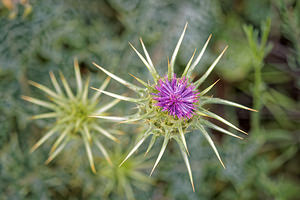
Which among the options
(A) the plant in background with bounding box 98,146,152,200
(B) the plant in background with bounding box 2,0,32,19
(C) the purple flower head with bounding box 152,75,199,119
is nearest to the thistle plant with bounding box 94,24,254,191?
(C) the purple flower head with bounding box 152,75,199,119

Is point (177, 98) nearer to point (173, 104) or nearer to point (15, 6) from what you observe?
point (173, 104)

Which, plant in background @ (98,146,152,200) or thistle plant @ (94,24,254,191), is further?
plant in background @ (98,146,152,200)

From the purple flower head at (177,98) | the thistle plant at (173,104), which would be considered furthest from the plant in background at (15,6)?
the purple flower head at (177,98)

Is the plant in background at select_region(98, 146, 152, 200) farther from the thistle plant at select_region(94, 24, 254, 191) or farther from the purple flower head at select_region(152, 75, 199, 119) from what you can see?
the purple flower head at select_region(152, 75, 199, 119)

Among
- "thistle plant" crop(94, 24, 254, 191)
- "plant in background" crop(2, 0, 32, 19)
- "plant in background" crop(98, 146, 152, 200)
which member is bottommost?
"plant in background" crop(98, 146, 152, 200)

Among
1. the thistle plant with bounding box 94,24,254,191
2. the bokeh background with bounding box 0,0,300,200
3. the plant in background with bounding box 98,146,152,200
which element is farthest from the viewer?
the bokeh background with bounding box 0,0,300,200

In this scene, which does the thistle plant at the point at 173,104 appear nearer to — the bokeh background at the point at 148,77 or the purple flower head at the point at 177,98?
the purple flower head at the point at 177,98

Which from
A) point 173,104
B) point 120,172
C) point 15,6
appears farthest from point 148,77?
point 15,6
